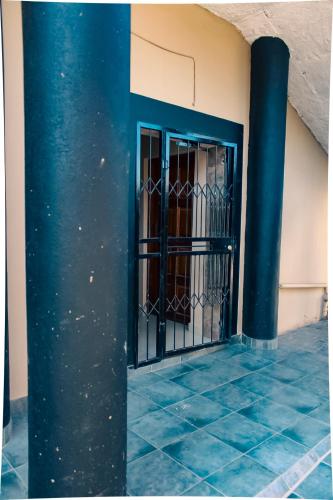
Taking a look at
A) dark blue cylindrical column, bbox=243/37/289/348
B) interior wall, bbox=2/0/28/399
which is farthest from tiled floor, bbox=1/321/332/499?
dark blue cylindrical column, bbox=243/37/289/348

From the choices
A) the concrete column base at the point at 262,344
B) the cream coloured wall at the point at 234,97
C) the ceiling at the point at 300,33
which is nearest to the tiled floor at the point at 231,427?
the concrete column base at the point at 262,344

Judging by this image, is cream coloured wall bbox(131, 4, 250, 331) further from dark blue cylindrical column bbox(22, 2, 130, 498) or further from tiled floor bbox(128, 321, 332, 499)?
dark blue cylindrical column bbox(22, 2, 130, 498)

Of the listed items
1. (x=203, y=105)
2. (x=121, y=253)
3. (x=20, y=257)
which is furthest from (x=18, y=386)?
(x=203, y=105)

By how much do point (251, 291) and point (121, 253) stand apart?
2.71 m

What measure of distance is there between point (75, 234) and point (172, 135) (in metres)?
2.18

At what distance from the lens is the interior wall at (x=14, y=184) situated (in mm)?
2051

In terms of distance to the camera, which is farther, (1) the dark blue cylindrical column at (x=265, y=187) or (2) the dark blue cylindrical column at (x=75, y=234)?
(1) the dark blue cylindrical column at (x=265, y=187)

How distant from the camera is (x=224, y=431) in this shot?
209 cm

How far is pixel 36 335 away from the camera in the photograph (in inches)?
35.7

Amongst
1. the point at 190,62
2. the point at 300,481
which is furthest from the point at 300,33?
the point at 300,481

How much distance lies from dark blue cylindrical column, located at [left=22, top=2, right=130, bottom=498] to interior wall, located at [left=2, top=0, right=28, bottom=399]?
129 centimetres

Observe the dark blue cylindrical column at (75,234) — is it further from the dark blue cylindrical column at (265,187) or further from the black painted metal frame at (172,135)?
the dark blue cylindrical column at (265,187)

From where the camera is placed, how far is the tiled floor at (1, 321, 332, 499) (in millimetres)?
1673

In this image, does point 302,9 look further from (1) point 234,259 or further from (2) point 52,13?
(2) point 52,13
